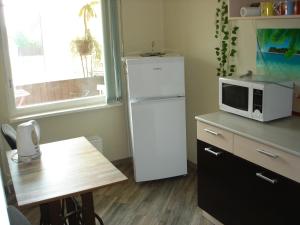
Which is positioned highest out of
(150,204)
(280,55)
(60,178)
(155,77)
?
(280,55)

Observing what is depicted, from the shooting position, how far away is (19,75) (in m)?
3.65

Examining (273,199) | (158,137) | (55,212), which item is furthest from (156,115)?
(55,212)

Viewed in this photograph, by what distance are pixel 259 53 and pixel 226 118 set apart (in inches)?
26.4

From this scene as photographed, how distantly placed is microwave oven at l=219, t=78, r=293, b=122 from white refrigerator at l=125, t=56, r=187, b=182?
90cm

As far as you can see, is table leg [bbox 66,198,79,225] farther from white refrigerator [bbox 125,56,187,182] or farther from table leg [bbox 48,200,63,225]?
white refrigerator [bbox 125,56,187,182]

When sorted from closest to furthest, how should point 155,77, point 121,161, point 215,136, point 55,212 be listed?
1. point 55,212
2. point 215,136
3. point 155,77
4. point 121,161

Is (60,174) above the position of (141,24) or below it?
below

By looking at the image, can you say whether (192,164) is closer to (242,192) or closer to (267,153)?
(242,192)

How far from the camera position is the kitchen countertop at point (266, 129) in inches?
84.7

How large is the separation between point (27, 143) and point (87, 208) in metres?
0.61

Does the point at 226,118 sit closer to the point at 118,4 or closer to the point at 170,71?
the point at 170,71

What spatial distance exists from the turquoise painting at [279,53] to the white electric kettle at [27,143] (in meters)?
1.92

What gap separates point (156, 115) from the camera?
11.8ft

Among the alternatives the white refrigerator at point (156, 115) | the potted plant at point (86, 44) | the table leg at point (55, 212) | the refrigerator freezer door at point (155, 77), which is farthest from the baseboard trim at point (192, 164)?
the table leg at point (55, 212)
